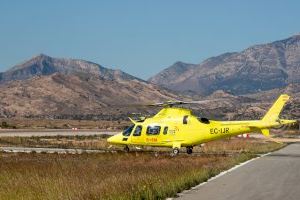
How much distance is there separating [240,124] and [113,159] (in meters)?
8.53

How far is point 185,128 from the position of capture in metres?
39.3

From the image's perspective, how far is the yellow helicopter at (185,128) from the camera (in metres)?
38.3

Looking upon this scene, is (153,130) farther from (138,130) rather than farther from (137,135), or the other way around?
(137,135)

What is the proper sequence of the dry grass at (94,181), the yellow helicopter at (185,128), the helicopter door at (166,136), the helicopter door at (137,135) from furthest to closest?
the helicopter door at (137,135) → the helicopter door at (166,136) → the yellow helicopter at (185,128) → the dry grass at (94,181)

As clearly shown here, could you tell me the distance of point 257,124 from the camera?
38188 millimetres

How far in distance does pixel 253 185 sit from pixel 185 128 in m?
18.8

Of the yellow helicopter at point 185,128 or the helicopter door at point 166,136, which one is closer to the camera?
the yellow helicopter at point 185,128

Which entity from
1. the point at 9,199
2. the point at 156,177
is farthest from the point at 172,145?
the point at 9,199

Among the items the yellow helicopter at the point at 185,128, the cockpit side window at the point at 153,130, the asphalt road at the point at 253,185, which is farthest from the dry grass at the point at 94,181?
the cockpit side window at the point at 153,130

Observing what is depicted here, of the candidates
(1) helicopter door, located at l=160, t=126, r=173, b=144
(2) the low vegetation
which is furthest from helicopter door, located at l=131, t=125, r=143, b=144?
(2) the low vegetation

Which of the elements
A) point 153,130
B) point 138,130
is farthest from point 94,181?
point 138,130

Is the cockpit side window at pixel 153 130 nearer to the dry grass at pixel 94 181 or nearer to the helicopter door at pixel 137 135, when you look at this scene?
the helicopter door at pixel 137 135

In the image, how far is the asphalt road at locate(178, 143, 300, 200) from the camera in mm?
17625

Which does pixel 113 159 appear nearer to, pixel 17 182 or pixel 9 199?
pixel 17 182
